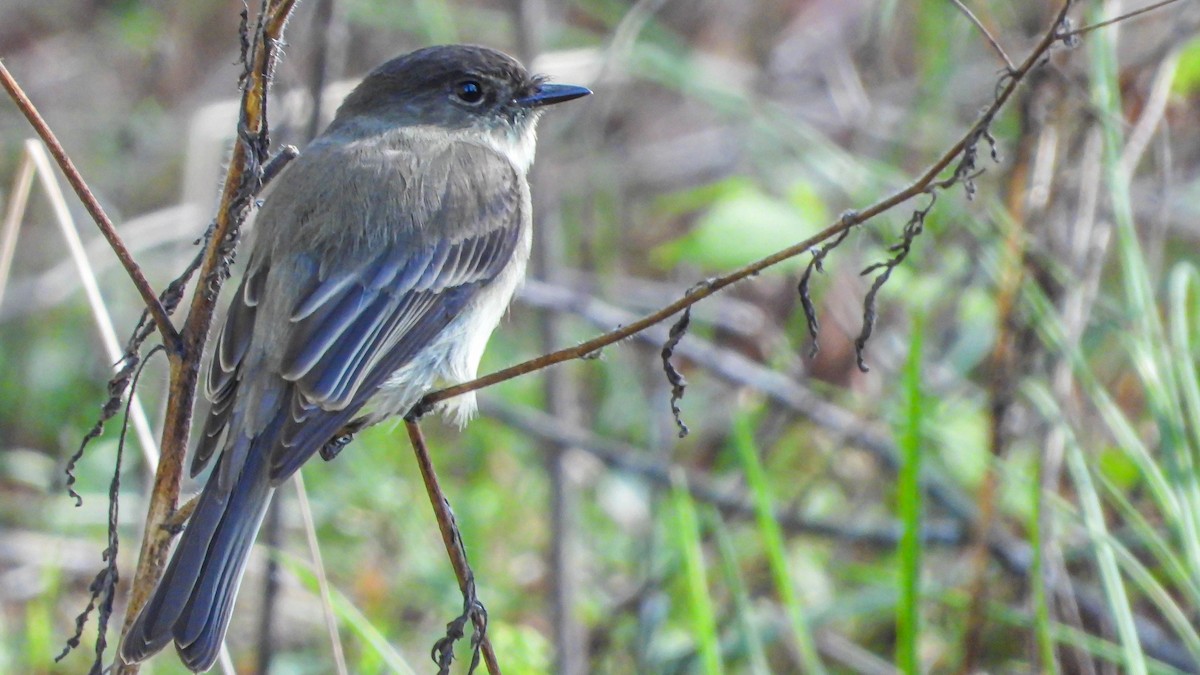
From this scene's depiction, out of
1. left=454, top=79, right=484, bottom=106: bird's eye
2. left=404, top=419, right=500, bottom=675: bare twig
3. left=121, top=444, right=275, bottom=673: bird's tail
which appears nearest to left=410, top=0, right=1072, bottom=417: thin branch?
left=404, top=419, right=500, bottom=675: bare twig

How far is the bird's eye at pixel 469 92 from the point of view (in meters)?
3.67

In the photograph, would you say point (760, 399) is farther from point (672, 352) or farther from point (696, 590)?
point (672, 352)

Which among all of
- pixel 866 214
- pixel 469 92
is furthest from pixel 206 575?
pixel 469 92

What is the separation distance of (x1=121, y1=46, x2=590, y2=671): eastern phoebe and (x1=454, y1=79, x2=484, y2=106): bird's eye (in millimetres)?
46

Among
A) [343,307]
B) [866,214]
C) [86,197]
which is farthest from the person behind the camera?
[343,307]

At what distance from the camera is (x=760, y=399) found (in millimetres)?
5000

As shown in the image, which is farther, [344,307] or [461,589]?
[344,307]

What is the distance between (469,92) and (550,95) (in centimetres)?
21

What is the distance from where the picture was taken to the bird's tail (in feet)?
6.86

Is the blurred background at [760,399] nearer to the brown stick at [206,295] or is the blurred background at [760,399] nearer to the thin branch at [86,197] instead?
the brown stick at [206,295]

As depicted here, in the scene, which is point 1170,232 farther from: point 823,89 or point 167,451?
point 167,451

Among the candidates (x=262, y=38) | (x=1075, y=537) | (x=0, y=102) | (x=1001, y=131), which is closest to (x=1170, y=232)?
(x=1001, y=131)

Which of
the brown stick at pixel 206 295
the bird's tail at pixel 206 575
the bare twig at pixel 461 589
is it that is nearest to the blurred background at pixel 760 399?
the bird's tail at pixel 206 575

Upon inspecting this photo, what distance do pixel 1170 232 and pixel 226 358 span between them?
12.6 ft
